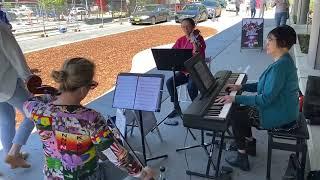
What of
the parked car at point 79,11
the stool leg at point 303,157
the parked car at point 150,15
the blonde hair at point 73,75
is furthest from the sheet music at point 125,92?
the parked car at point 150,15

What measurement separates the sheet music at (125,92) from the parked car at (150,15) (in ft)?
65.8

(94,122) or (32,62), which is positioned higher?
(94,122)

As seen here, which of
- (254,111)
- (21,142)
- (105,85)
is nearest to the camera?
(21,142)

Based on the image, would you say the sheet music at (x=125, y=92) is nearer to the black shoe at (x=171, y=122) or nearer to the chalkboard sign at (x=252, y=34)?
the black shoe at (x=171, y=122)

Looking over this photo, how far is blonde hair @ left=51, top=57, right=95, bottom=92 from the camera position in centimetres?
203

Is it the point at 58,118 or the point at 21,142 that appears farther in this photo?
the point at 21,142

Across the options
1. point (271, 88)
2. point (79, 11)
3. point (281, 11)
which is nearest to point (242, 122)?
point (271, 88)

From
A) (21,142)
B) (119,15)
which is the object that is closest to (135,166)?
(21,142)

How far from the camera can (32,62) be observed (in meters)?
10.1

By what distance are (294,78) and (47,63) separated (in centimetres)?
782

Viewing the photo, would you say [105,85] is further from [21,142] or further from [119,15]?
[119,15]

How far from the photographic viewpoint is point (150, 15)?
23.6 metres

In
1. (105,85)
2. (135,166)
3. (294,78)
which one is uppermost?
(294,78)

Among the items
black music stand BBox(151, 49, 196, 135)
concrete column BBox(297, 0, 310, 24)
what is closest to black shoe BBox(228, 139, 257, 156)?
black music stand BBox(151, 49, 196, 135)
